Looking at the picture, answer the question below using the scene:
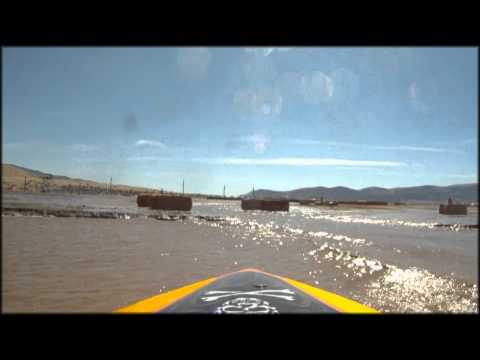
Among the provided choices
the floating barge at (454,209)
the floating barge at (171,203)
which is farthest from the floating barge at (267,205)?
the floating barge at (454,209)

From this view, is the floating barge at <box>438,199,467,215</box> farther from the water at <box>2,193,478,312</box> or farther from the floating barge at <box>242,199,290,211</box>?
the water at <box>2,193,478,312</box>

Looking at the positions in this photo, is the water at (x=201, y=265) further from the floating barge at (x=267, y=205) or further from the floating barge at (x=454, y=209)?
the floating barge at (x=454, y=209)

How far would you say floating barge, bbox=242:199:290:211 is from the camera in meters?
41.7

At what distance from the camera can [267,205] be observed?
42.2 m

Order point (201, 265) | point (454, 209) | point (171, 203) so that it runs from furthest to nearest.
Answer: point (454, 209) < point (171, 203) < point (201, 265)

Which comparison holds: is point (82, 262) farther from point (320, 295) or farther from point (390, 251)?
point (390, 251)

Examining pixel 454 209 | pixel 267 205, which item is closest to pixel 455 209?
pixel 454 209

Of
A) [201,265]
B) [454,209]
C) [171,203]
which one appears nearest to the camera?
[201,265]

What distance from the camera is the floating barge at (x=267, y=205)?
137ft

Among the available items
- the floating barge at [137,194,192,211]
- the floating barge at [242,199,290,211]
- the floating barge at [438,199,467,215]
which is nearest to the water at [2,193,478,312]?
the floating barge at [137,194,192,211]

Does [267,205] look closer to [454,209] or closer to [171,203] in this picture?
[171,203]

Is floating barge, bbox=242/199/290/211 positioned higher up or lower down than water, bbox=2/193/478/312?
higher up
